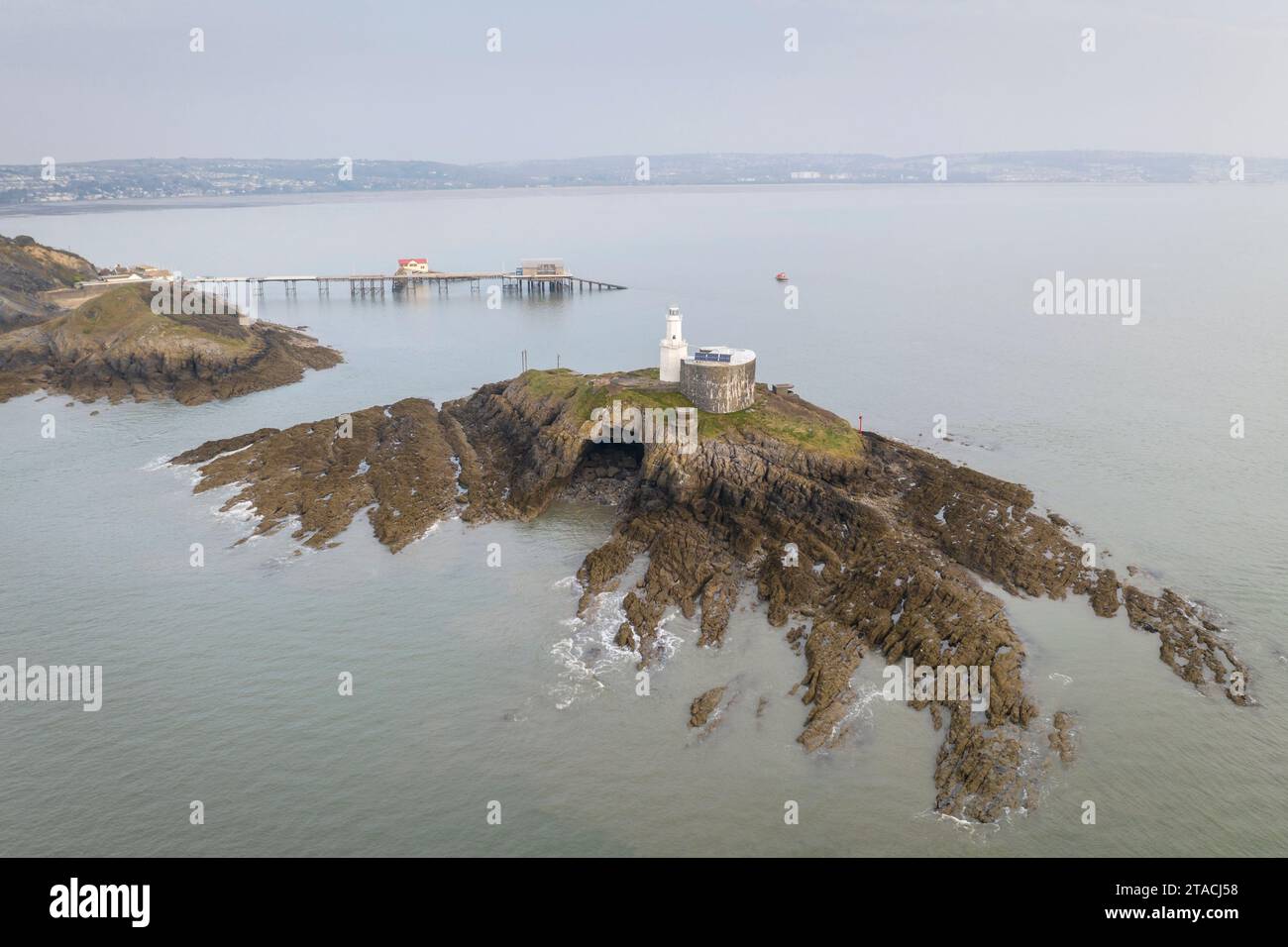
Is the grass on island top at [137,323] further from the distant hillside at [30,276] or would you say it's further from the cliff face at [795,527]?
the cliff face at [795,527]

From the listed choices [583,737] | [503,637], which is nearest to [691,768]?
[583,737]

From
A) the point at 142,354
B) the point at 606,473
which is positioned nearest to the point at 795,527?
the point at 606,473

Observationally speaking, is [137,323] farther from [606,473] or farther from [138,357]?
[606,473]

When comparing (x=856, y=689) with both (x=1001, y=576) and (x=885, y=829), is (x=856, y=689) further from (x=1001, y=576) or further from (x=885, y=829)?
(x=1001, y=576)
